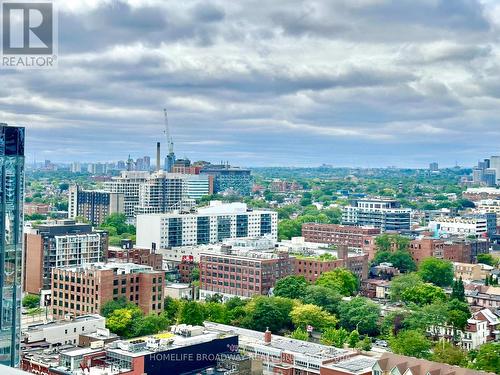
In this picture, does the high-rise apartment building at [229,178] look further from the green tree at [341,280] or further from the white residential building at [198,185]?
the green tree at [341,280]

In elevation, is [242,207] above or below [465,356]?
above

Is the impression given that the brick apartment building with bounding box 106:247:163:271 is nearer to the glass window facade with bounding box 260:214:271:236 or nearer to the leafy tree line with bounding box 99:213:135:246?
the leafy tree line with bounding box 99:213:135:246

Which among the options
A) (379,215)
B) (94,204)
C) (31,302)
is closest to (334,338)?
(31,302)

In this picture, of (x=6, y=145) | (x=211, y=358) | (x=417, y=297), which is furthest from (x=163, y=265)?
(x=6, y=145)

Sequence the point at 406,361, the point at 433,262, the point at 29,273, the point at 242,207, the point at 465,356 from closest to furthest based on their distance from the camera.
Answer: the point at 406,361
the point at 465,356
the point at 29,273
the point at 433,262
the point at 242,207

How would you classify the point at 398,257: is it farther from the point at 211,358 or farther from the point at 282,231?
the point at 211,358

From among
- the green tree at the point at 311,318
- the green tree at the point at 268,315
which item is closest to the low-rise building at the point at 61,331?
the green tree at the point at 268,315

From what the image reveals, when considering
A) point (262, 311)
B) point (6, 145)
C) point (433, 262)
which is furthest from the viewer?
point (433, 262)

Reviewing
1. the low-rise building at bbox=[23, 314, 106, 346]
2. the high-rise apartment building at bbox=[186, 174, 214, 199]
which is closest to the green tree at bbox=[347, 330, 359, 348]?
the low-rise building at bbox=[23, 314, 106, 346]
